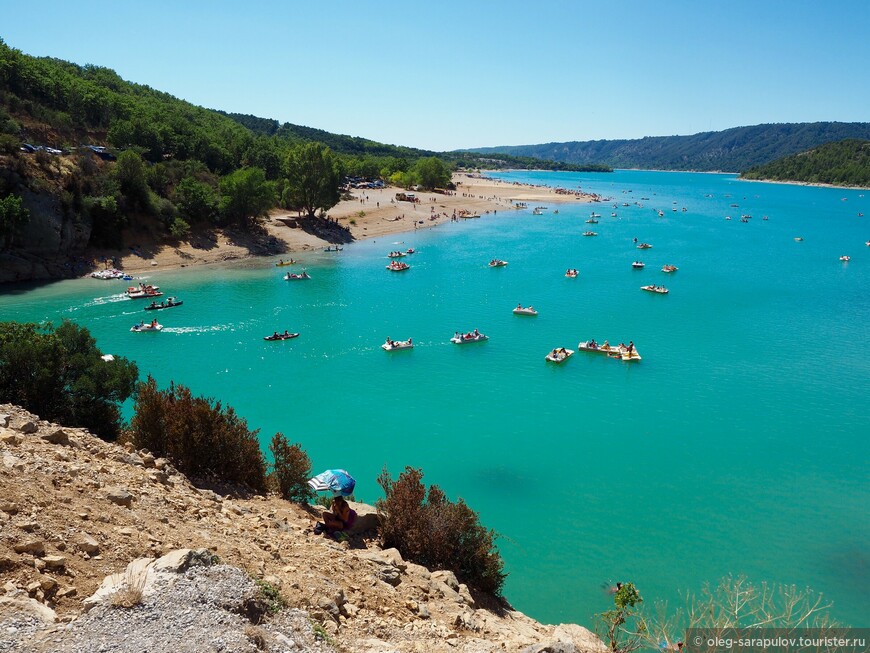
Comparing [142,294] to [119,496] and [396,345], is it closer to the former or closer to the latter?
[396,345]

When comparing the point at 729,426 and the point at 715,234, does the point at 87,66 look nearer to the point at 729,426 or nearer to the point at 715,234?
the point at 715,234

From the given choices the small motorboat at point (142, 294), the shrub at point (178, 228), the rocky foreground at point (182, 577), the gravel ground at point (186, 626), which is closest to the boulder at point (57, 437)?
the rocky foreground at point (182, 577)

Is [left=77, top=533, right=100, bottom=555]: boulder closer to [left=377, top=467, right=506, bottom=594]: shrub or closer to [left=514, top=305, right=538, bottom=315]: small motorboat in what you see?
[left=377, top=467, right=506, bottom=594]: shrub

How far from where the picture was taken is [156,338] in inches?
1897

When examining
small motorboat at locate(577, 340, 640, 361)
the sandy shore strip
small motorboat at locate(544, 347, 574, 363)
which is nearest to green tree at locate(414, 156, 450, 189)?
the sandy shore strip

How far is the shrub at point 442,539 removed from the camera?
17.4m

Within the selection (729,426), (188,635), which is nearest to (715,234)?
(729,426)

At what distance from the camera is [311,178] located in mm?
93438

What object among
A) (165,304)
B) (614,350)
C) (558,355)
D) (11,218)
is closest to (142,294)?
(165,304)

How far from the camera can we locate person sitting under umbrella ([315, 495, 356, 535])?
1725 cm

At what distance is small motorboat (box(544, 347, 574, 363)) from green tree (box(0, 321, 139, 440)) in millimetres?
30422

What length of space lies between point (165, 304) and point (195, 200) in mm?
29435

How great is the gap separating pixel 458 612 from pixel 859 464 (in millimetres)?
27953

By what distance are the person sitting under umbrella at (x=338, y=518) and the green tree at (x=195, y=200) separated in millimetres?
72787
